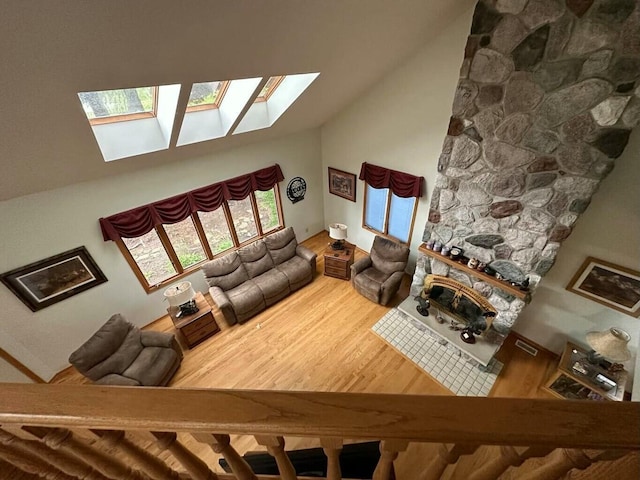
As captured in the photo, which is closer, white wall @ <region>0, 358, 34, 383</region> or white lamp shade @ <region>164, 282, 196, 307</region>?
white wall @ <region>0, 358, 34, 383</region>

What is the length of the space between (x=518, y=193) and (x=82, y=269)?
17.2ft

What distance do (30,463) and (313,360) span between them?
3.02 meters

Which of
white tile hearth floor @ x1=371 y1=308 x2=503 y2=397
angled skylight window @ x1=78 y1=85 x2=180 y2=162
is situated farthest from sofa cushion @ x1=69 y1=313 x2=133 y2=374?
white tile hearth floor @ x1=371 y1=308 x2=503 y2=397

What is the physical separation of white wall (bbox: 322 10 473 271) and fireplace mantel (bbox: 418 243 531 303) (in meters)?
0.71

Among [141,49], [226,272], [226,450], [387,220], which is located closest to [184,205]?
[226,272]

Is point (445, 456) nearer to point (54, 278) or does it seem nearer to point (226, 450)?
point (226, 450)

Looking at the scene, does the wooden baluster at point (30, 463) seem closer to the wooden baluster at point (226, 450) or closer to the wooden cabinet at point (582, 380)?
the wooden baluster at point (226, 450)

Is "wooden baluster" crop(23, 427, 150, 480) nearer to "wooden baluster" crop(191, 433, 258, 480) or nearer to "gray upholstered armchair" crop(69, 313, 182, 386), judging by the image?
"wooden baluster" crop(191, 433, 258, 480)

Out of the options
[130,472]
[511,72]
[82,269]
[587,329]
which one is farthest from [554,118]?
[82,269]

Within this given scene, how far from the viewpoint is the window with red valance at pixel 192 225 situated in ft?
11.8

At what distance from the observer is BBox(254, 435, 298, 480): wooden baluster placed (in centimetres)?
75

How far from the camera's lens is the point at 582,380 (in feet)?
9.34

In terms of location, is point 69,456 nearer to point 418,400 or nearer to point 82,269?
point 418,400

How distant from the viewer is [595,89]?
2.07 m
